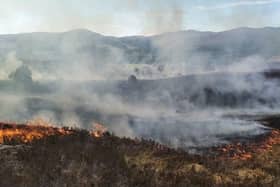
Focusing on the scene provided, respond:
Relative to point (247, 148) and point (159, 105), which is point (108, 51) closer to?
point (159, 105)

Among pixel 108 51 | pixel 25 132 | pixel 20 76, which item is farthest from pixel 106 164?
pixel 108 51

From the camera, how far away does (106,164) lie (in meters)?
17.4

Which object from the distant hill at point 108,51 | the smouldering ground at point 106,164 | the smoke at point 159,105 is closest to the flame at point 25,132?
the smouldering ground at point 106,164

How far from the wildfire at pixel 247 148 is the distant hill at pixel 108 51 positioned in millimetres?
86417

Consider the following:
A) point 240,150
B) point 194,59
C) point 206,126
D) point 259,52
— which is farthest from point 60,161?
point 259,52

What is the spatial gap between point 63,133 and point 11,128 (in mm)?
2850

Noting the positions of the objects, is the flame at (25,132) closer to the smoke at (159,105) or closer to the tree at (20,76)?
the smoke at (159,105)

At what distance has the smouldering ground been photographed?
14.9 m

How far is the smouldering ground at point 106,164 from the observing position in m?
14.9

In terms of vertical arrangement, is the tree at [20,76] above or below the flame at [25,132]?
above

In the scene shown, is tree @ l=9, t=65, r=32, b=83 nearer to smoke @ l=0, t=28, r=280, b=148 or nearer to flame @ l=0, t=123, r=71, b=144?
smoke @ l=0, t=28, r=280, b=148

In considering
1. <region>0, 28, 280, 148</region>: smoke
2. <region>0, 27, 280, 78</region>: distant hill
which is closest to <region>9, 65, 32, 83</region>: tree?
<region>0, 28, 280, 148</region>: smoke

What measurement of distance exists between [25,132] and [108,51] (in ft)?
489

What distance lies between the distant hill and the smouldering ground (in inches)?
3765
